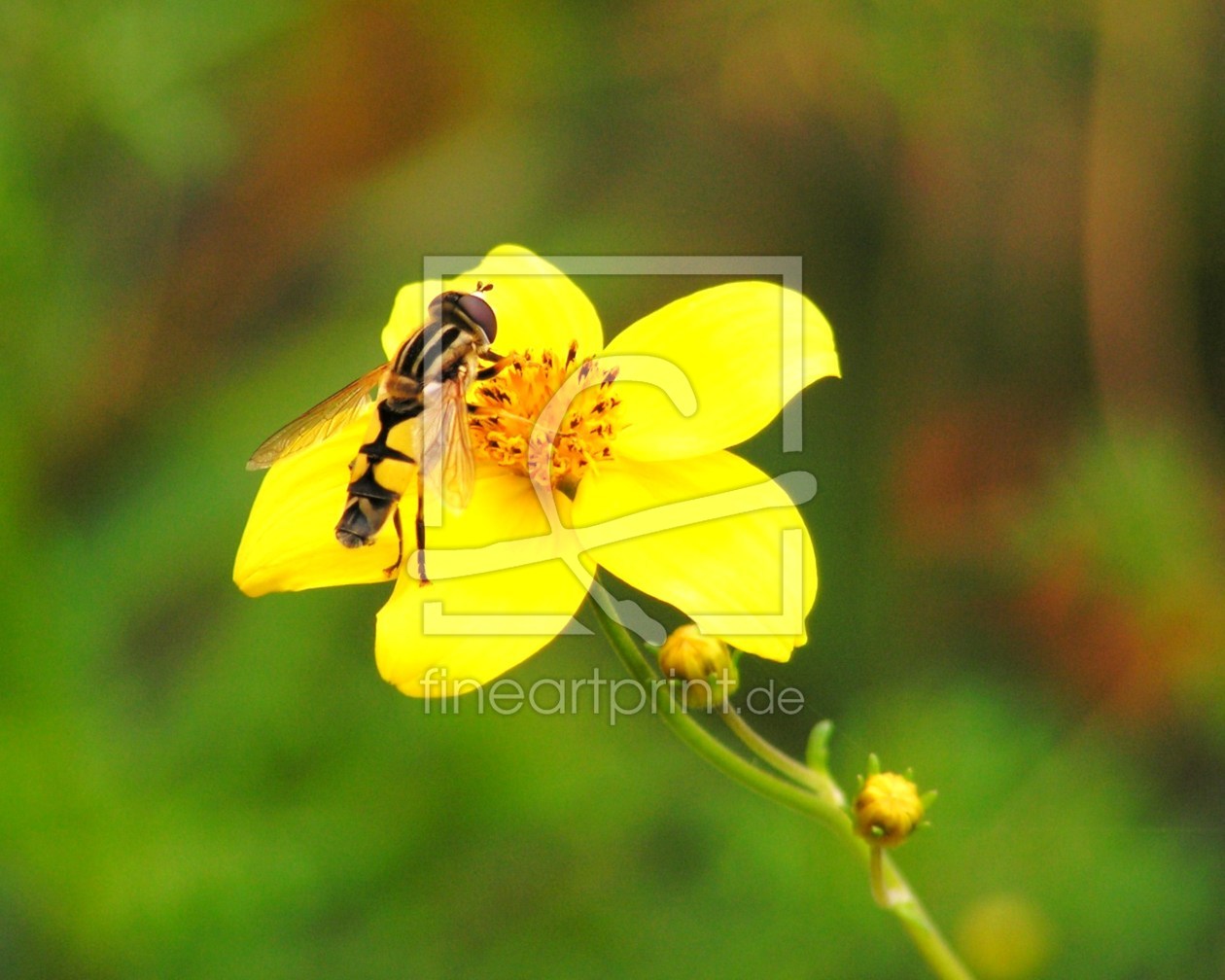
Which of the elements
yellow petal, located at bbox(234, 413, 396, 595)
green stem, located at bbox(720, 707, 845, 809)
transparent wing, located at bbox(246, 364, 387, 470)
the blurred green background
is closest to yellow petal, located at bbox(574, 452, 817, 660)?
green stem, located at bbox(720, 707, 845, 809)

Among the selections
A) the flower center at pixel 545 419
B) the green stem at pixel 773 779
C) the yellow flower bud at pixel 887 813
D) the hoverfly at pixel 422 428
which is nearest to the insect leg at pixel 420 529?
the hoverfly at pixel 422 428

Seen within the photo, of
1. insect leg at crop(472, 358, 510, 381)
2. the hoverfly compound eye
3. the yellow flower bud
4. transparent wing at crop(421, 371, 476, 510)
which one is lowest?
the yellow flower bud

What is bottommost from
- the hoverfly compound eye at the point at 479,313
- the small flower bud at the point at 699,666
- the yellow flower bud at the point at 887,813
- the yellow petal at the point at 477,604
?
the yellow flower bud at the point at 887,813

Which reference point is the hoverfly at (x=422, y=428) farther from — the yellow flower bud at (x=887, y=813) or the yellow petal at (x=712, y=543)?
the yellow flower bud at (x=887, y=813)

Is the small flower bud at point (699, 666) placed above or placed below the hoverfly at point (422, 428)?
below

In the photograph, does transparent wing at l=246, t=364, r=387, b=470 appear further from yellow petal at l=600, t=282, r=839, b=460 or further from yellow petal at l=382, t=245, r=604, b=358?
yellow petal at l=600, t=282, r=839, b=460

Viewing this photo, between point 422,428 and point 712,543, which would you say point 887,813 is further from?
point 422,428

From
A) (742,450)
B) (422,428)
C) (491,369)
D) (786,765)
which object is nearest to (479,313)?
(491,369)
